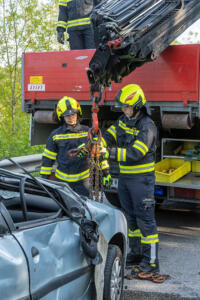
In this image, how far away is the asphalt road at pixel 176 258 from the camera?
14.4ft

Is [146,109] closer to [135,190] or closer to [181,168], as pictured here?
[135,190]

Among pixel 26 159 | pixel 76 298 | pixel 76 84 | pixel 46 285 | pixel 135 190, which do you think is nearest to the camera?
pixel 46 285

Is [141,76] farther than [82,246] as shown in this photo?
Yes

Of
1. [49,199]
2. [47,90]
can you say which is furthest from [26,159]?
[49,199]

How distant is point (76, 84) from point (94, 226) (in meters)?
4.01

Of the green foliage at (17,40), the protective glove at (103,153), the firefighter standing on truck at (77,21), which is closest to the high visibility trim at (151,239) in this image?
the protective glove at (103,153)

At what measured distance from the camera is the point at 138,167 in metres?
5.13

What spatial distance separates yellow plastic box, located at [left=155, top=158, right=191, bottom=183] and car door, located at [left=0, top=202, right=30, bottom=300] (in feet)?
13.6

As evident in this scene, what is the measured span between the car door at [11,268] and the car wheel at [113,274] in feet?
3.98

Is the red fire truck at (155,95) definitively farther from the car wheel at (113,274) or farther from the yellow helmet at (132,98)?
the car wheel at (113,274)

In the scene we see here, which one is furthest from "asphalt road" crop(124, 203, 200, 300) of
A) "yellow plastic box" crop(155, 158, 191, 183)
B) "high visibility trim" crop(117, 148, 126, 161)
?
"high visibility trim" crop(117, 148, 126, 161)

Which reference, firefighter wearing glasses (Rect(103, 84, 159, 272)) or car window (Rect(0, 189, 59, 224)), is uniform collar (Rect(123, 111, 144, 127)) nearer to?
firefighter wearing glasses (Rect(103, 84, 159, 272))

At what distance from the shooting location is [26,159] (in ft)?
24.5

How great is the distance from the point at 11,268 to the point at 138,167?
9.55 feet
